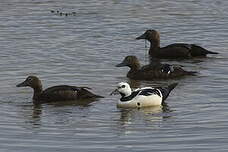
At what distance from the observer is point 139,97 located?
18.0m

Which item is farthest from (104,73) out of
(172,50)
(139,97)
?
(139,97)

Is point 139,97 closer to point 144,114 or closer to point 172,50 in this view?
point 144,114

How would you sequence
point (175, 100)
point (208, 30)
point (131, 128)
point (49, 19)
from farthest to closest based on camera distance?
point (49, 19) < point (208, 30) < point (175, 100) < point (131, 128)

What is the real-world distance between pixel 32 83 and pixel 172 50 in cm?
581

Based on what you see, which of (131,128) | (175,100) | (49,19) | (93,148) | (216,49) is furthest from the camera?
(49,19)

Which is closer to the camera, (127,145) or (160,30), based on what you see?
(127,145)

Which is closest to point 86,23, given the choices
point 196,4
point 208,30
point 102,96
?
point 208,30

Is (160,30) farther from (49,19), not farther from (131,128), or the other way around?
(131,128)

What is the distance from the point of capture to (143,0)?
33.7 metres

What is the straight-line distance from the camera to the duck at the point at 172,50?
23.8 m

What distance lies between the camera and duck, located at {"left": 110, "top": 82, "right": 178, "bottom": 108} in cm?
1802

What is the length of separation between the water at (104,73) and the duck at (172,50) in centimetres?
25

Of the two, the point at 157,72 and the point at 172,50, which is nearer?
the point at 157,72

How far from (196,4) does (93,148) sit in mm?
19171
